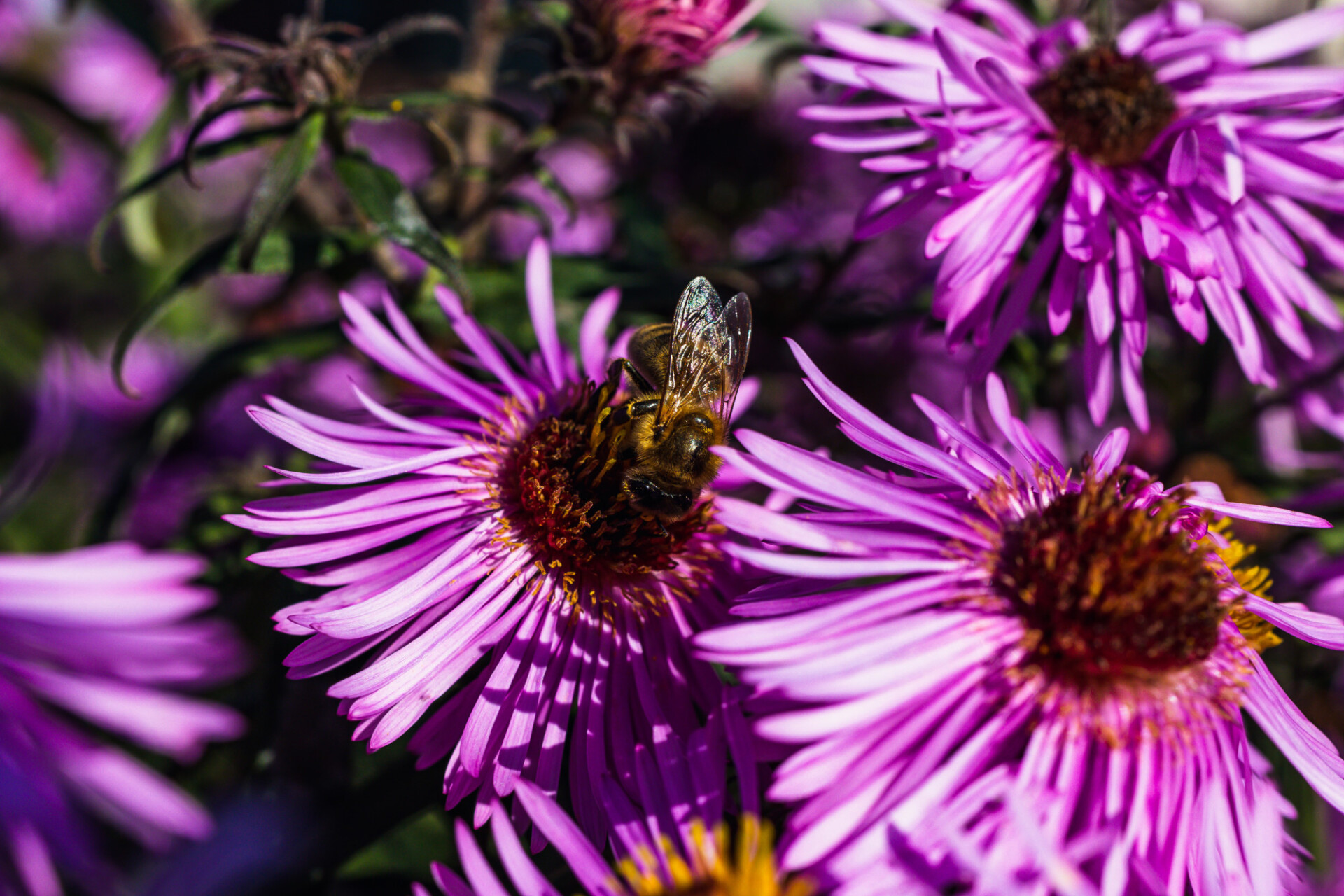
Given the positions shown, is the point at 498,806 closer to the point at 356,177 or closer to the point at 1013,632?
the point at 1013,632

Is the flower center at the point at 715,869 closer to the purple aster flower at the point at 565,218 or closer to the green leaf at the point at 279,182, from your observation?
the green leaf at the point at 279,182

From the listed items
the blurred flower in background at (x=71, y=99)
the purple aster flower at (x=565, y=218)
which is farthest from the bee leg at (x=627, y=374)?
the blurred flower in background at (x=71, y=99)

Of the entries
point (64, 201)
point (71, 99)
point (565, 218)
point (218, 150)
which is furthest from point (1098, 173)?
point (71, 99)

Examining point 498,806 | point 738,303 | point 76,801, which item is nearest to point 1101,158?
point 738,303

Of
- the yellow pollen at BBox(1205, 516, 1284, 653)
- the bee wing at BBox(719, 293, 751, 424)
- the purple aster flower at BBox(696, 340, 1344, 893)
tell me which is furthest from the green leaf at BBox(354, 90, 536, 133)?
the yellow pollen at BBox(1205, 516, 1284, 653)

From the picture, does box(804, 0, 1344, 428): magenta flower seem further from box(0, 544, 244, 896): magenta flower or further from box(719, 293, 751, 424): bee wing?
box(0, 544, 244, 896): magenta flower

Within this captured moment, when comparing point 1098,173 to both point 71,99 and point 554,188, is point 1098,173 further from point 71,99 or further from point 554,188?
point 71,99
